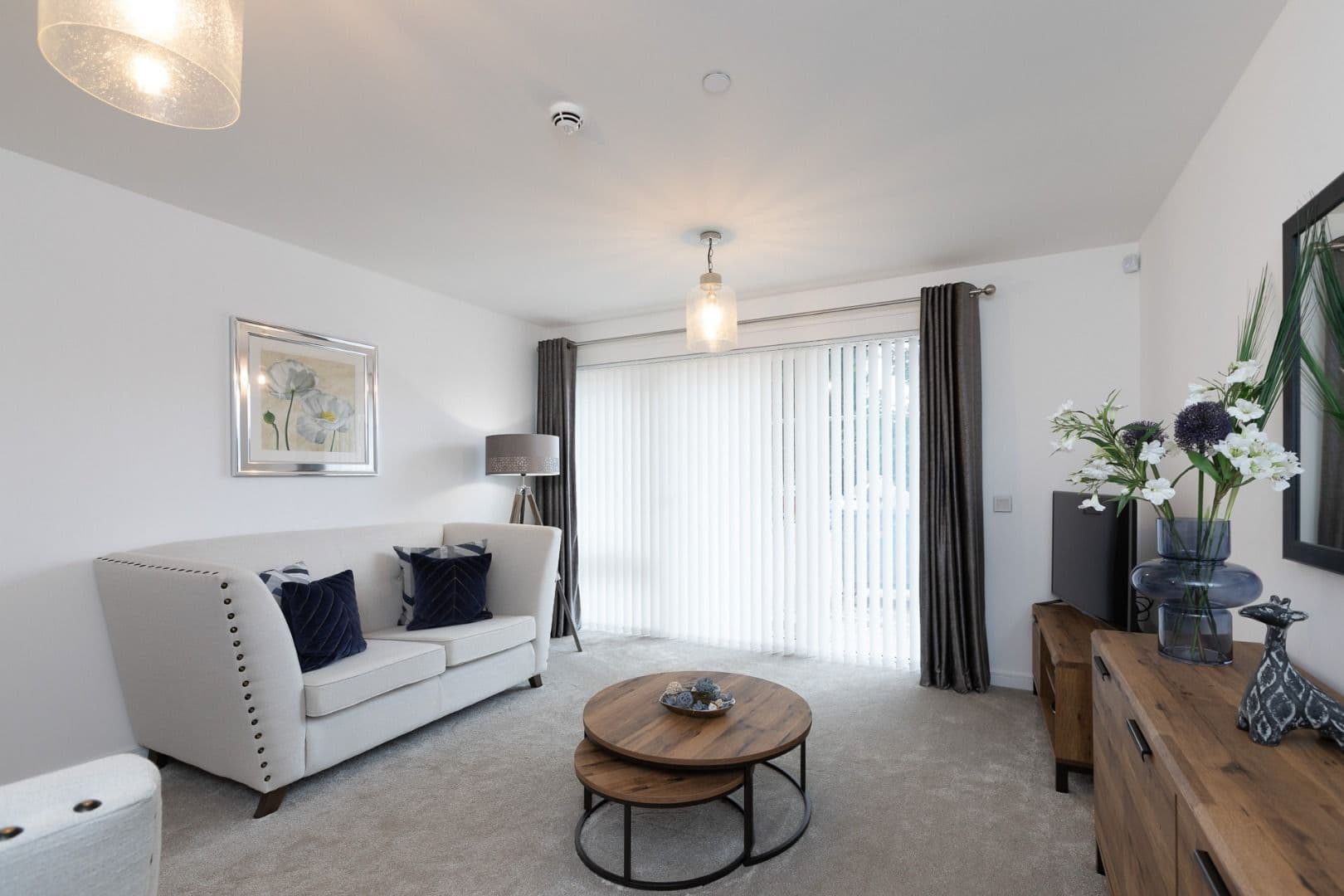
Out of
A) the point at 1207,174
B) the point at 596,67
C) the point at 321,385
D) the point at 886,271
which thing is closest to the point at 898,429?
the point at 886,271

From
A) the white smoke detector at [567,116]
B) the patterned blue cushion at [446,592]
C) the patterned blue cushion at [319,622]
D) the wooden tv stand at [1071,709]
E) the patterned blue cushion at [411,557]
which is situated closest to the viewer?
the white smoke detector at [567,116]

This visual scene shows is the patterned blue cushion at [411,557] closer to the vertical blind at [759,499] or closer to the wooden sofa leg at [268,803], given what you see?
the wooden sofa leg at [268,803]

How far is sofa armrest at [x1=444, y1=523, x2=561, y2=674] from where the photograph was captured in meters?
3.91

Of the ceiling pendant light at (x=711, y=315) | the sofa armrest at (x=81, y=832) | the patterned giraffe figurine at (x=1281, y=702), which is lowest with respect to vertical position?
→ the patterned giraffe figurine at (x=1281, y=702)

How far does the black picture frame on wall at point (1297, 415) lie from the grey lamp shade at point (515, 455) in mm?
3935

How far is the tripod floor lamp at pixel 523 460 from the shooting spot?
460 centimetres

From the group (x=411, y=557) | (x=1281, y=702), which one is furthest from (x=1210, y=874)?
(x=411, y=557)

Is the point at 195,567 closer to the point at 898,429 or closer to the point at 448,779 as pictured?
the point at 448,779

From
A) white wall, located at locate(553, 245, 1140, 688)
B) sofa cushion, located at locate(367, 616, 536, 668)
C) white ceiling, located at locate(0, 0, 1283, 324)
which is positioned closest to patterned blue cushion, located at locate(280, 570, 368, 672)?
sofa cushion, located at locate(367, 616, 536, 668)

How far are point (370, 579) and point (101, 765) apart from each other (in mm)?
3171

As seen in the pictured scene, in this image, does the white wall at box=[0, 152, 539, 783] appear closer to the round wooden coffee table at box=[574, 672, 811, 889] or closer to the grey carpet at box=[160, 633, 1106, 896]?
the grey carpet at box=[160, 633, 1106, 896]

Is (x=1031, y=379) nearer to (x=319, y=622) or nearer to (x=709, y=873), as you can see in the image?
(x=709, y=873)

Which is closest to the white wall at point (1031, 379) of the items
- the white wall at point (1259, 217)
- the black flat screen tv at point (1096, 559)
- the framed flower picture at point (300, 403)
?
the black flat screen tv at point (1096, 559)

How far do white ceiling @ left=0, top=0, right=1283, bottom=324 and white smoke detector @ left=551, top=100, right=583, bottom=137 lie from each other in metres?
0.05
